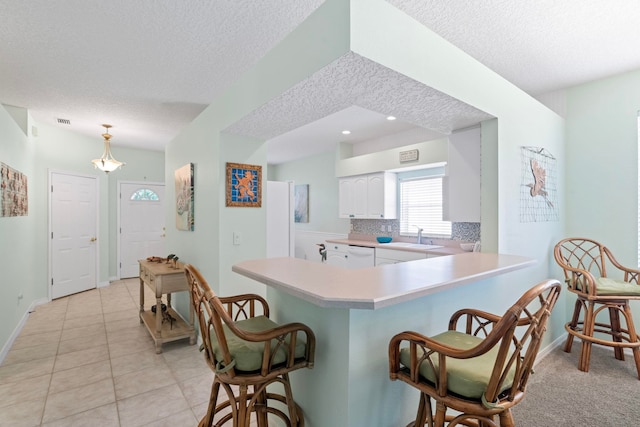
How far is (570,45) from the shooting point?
8.21 feet

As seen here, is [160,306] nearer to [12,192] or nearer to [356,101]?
[12,192]

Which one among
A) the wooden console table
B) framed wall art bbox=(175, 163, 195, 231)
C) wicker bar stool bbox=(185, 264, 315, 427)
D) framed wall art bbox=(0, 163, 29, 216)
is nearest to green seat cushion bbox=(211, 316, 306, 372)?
wicker bar stool bbox=(185, 264, 315, 427)

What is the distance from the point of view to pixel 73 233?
5203 mm

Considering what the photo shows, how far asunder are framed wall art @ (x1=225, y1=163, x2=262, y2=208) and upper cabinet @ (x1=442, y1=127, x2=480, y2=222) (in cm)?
186

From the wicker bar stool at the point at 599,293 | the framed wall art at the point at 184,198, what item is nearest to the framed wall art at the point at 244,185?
the framed wall art at the point at 184,198

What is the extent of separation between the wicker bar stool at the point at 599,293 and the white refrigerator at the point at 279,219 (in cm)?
271

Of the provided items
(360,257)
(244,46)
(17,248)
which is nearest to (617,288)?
(360,257)

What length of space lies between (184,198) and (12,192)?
5.62 ft

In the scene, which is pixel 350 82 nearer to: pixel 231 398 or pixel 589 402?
pixel 231 398

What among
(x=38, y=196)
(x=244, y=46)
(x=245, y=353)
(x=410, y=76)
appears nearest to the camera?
(x=245, y=353)

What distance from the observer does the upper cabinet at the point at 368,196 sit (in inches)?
190

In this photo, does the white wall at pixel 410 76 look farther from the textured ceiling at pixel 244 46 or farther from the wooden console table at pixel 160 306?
the wooden console table at pixel 160 306

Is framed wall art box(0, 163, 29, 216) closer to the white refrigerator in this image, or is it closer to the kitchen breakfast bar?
the white refrigerator

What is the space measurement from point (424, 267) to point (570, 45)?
2288 mm
